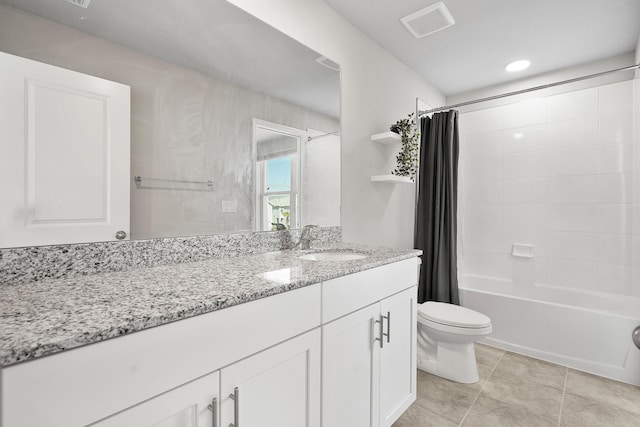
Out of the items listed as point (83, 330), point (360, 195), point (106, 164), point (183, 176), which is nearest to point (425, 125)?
point (360, 195)

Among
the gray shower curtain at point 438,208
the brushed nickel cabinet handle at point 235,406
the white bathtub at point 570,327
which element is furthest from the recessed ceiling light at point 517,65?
the brushed nickel cabinet handle at point 235,406

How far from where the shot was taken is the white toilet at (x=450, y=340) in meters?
1.98

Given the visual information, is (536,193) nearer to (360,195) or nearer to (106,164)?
(360,195)

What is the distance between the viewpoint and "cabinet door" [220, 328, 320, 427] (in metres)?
0.81

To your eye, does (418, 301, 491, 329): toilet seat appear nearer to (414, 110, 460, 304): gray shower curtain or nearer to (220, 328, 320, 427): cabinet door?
(414, 110, 460, 304): gray shower curtain

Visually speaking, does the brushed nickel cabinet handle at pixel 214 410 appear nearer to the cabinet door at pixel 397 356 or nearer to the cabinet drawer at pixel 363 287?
the cabinet drawer at pixel 363 287

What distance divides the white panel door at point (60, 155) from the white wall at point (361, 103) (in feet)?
3.04

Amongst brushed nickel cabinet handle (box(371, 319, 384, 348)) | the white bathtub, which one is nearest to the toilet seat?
the white bathtub

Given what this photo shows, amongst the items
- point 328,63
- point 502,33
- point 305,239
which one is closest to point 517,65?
point 502,33

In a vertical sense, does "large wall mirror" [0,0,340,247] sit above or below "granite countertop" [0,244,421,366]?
above

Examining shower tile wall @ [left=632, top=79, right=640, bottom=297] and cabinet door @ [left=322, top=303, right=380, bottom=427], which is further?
shower tile wall @ [left=632, top=79, right=640, bottom=297]

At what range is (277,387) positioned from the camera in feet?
3.08

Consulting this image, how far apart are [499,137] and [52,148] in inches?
135

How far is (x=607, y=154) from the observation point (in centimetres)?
257
